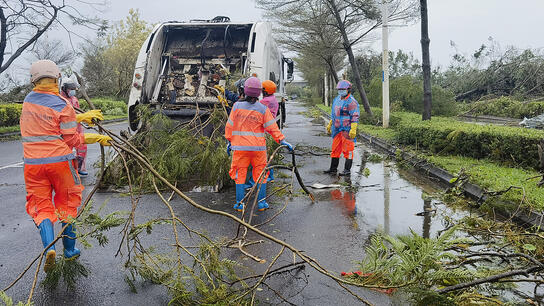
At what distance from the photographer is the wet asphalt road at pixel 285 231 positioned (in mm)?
3166

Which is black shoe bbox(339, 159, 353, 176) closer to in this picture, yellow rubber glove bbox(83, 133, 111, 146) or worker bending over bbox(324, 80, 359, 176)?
worker bending over bbox(324, 80, 359, 176)

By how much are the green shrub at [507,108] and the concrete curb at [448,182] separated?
9654 millimetres

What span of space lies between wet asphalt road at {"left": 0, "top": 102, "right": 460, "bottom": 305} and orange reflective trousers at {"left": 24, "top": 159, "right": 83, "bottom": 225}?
0.34m

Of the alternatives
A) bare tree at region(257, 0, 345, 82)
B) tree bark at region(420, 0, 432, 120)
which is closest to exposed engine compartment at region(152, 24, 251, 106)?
tree bark at region(420, 0, 432, 120)

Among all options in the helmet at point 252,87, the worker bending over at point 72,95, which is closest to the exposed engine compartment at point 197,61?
the worker bending over at point 72,95

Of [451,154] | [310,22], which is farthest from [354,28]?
[451,154]

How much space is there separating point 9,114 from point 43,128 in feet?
55.0

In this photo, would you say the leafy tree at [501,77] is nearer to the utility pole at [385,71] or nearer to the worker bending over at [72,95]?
the utility pole at [385,71]

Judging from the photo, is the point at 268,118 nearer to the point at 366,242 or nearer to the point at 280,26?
the point at 366,242

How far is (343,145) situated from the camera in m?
7.79

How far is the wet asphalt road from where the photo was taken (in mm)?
3166

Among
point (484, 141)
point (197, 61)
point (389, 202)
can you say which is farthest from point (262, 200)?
point (484, 141)

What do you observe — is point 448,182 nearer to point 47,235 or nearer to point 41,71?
point 47,235

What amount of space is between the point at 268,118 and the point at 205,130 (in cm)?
237
